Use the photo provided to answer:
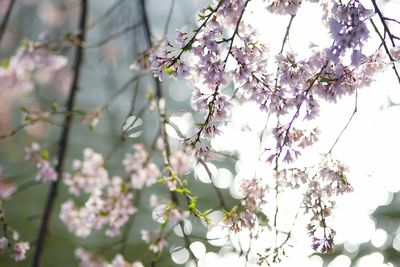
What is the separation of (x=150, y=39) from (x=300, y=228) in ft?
20.4

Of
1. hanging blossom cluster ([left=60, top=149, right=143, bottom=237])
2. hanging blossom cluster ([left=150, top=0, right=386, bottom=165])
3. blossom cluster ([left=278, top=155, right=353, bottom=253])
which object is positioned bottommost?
blossom cluster ([left=278, top=155, right=353, bottom=253])

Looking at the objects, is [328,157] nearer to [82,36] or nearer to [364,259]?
[82,36]

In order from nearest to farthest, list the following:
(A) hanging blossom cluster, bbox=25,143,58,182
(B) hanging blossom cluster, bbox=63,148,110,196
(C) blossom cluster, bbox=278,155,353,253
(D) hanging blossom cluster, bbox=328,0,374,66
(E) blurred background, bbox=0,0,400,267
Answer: (D) hanging blossom cluster, bbox=328,0,374,66
(C) blossom cluster, bbox=278,155,353,253
(A) hanging blossom cluster, bbox=25,143,58,182
(B) hanging blossom cluster, bbox=63,148,110,196
(E) blurred background, bbox=0,0,400,267

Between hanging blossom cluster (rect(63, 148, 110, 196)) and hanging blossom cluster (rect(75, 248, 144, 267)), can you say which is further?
hanging blossom cluster (rect(63, 148, 110, 196))

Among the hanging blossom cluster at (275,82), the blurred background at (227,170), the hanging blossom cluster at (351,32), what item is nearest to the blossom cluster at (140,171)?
the hanging blossom cluster at (275,82)

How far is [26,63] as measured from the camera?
4.45m

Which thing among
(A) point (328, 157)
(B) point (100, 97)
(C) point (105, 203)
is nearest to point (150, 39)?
(C) point (105, 203)

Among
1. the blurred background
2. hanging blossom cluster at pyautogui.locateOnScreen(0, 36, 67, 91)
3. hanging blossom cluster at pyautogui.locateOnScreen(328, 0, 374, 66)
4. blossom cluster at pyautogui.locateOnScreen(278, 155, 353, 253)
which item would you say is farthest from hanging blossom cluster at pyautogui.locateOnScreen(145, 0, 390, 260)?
the blurred background

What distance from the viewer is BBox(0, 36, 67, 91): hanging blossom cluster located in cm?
412

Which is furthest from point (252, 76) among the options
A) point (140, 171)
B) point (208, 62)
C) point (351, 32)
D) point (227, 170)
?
point (227, 170)

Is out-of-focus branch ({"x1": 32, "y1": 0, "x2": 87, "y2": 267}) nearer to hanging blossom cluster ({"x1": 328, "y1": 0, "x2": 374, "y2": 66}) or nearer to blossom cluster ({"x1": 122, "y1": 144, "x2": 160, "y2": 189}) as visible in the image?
blossom cluster ({"x1": 122, "y1": 144, "x2": 160, "y2": 189})

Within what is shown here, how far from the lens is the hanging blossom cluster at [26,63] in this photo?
4.12 metres

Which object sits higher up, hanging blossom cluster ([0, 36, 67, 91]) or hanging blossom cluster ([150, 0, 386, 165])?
hanging blossom cluster ([0, 36, 67, 91])

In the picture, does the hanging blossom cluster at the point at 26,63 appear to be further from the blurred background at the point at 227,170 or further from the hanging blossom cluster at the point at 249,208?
the blurred background at the point at 227,170
